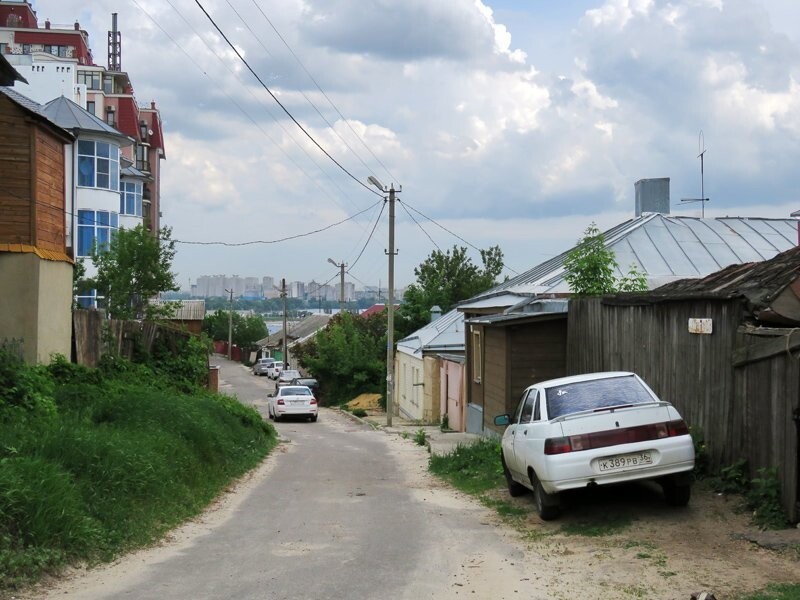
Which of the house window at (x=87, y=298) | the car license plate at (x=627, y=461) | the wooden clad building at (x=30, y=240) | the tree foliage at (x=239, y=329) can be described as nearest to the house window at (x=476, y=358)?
the wooden clad building at (x=30, y=240)

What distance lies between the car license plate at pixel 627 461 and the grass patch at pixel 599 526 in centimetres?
58

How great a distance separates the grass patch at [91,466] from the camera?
747 centimetres

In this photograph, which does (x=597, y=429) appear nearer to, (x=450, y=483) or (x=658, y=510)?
(x=658, y=510)

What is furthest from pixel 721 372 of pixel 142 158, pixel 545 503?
pixel 142 158

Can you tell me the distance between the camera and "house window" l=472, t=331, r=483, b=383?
2389cm

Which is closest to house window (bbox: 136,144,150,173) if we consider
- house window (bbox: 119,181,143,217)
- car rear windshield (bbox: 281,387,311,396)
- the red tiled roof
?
the red tiled roof

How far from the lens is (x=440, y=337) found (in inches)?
1495

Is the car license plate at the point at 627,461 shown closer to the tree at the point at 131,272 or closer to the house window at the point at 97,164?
the tree at the point at 131,272

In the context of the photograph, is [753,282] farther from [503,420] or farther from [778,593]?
[778,593]

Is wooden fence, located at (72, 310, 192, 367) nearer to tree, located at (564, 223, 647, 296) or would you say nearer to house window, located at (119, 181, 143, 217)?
tree, located at (564, 223, 647, 296)

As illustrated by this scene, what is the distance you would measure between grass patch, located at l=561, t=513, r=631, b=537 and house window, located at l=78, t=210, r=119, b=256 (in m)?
30.3

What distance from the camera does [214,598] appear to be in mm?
6660

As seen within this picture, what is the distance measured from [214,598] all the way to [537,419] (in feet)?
15.7

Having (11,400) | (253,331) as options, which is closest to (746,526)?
(11,400)
